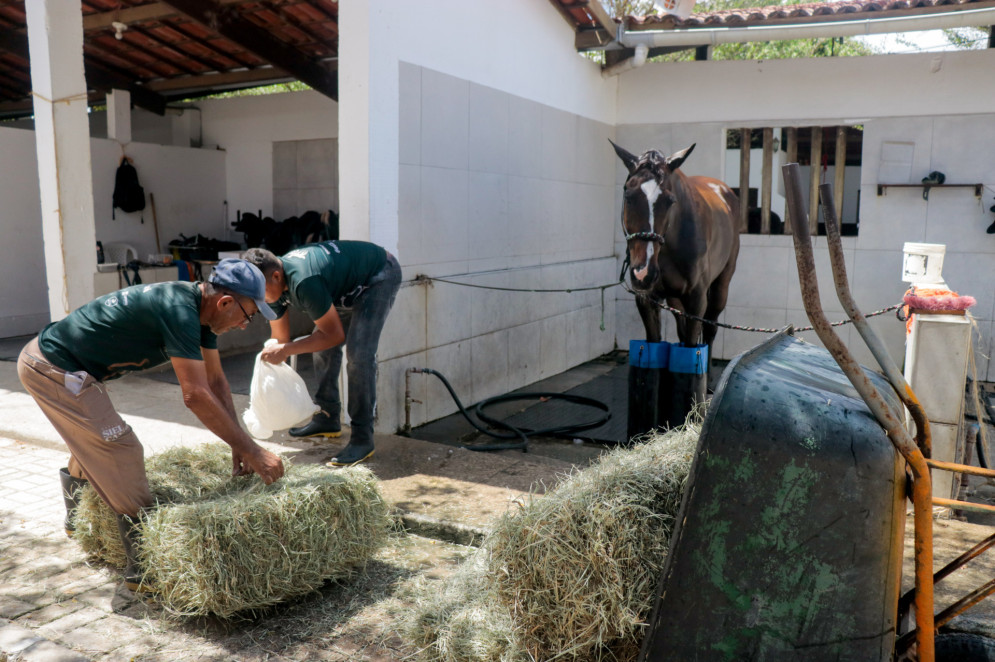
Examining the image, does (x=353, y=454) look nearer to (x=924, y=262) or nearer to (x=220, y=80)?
(x=924, y=262)

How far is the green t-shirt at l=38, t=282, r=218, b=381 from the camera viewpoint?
3.17 m

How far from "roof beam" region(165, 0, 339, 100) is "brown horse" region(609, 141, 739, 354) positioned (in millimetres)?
4879

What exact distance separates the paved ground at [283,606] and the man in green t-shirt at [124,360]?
318 mm

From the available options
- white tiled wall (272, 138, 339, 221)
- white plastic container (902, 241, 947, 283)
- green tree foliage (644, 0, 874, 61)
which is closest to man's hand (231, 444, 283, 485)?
white plastic container (902, 241, 947, 283)

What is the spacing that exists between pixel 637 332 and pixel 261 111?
6049mm

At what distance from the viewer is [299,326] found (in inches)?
389

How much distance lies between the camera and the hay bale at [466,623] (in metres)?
2.51

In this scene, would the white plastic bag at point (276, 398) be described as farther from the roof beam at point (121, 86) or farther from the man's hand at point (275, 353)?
the roof beam at point (121, 86)

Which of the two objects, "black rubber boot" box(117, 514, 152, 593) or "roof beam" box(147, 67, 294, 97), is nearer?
"black rubber boot" box(117, 514, 152, 593)

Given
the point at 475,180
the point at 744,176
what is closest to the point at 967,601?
the point at 475,180

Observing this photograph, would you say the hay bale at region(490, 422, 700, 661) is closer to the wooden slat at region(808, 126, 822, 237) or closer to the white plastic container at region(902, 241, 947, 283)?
the white plastic container at region(902, 241, 947, 283)

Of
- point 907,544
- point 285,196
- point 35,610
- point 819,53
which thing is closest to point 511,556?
point 35,610

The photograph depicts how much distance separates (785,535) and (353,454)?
132 inches

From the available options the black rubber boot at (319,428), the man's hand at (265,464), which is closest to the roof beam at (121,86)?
the black rubber boot at (319,428)
